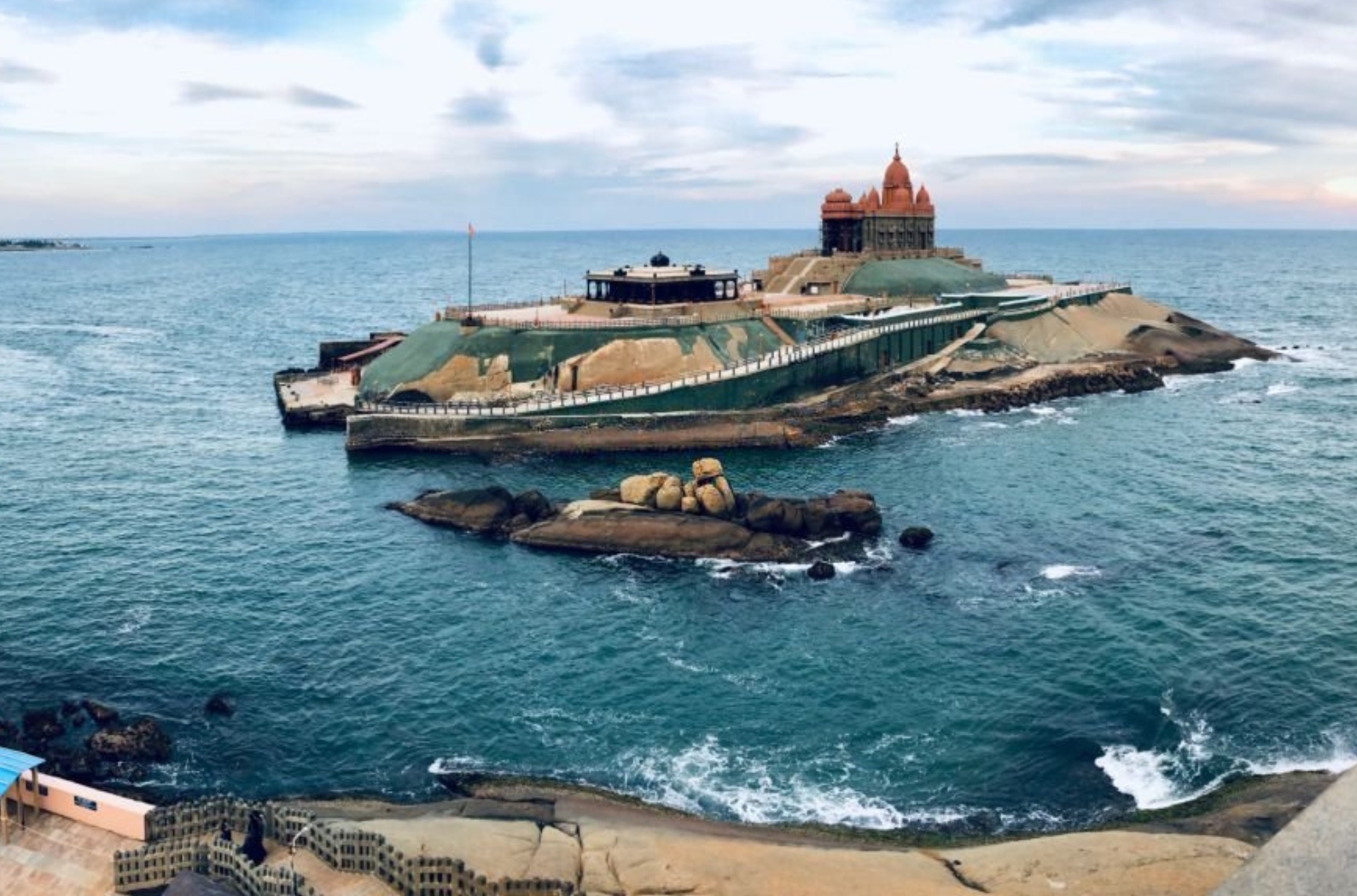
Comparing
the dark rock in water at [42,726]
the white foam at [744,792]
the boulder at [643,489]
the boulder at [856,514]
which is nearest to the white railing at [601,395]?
the boulder at [643,489]

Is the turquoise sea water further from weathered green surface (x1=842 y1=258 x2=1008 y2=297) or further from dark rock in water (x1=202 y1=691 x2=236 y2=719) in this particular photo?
weathered green surface (x1=842 y1=258 x2=1008 y2=297)

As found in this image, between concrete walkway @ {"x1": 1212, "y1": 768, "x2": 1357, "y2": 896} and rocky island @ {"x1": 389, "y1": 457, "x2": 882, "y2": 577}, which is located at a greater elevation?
concrete walkway @ {"x1": 1212, "y1": 768, "x2": 1357, "y2": 896}

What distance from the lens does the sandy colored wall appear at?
109ft

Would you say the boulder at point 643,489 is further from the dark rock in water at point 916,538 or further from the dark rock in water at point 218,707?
the dark rock in water at point 218,707

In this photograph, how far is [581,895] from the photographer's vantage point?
31.1 metres

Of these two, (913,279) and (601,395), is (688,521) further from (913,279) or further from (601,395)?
(913,279)

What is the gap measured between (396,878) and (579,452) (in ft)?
204

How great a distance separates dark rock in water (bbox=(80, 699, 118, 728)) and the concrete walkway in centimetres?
4144

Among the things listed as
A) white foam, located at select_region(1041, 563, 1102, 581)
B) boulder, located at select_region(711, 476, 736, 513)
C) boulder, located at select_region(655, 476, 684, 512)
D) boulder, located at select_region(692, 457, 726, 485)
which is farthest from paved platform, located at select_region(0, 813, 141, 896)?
white foam, located at select_region(1041, 563, 1102, 581)

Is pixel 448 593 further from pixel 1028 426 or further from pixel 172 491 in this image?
pixel 1028 426

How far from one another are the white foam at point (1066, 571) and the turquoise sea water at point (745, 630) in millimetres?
314

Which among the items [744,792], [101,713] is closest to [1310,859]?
[744,792]

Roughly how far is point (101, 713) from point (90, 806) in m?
14.5

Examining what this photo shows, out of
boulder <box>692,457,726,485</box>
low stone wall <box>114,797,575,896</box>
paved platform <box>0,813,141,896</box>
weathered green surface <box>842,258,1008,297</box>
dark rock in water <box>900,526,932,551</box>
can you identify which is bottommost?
paved platform <box>0,813,141,896</box>
